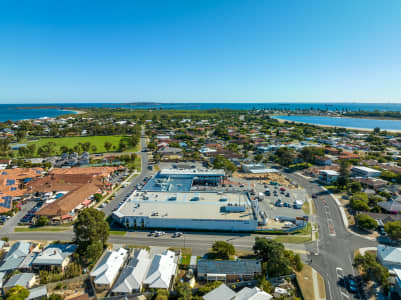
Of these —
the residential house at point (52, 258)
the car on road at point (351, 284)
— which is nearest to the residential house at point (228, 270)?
the car on road at point (351, 284)

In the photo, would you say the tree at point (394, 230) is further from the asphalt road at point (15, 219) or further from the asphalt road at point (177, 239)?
the asphalt road at point (15, 219)

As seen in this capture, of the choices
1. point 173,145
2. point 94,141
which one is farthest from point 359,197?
point 94,141

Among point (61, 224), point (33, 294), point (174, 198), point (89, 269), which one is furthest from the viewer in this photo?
point (174, 198)

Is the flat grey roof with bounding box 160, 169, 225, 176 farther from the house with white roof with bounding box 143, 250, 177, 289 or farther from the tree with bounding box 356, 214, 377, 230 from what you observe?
the tree with bounding box 356, 214, 377, 230

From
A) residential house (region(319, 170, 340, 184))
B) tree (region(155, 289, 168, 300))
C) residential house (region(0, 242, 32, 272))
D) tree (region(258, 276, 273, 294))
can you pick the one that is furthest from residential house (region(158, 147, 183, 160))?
tree (region(258, 276, 273, 294))

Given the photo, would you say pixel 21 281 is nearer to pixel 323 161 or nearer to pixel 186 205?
pixel 186 205

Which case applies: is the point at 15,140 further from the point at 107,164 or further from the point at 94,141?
the point at 107,164

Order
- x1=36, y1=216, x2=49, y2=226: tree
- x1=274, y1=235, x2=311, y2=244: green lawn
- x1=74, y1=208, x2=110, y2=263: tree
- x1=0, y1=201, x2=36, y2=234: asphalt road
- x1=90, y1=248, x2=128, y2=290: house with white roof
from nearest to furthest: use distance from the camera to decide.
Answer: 1. x1=90, y1=248, x2=128, y2=290: house with white roof
2. x1=74, y1=208, x2=110, y2=263: tree
3. x1=274, y1=235, x2=311, y2=244: green lawn
4. x1=0, y1=201, x2=36, y2=234: asphalt road
5. x1=36, y1=216, x2=49, y2=226: tree

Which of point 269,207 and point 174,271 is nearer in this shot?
point 174,271
